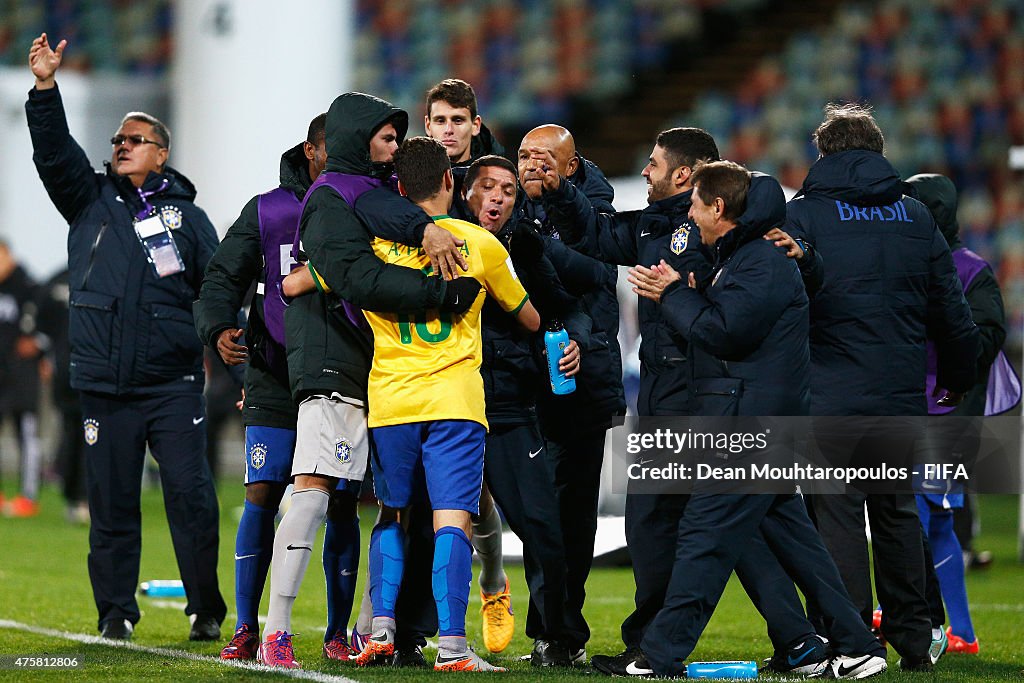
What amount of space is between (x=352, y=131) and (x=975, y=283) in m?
2.55

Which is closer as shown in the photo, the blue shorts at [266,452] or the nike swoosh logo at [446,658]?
the nike swoosh logo at [446,658]

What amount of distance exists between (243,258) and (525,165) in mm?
1008

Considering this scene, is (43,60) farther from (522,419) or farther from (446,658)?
(446,658)

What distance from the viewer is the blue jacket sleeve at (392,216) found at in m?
4.71

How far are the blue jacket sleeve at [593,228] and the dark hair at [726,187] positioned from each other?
1.73 feet

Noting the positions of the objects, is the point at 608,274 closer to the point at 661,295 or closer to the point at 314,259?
the point at 661,295

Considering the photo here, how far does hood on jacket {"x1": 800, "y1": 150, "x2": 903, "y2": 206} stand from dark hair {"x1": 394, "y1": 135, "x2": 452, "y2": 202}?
1.34 m

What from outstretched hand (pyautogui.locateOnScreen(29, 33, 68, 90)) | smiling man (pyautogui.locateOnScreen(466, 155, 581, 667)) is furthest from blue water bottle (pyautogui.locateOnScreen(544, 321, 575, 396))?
outstretched hand (pyautogui.locateOnScreen(29, 33, 68, 90))

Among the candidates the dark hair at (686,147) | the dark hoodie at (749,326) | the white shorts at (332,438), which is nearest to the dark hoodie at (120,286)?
the white shorts at (332,438)

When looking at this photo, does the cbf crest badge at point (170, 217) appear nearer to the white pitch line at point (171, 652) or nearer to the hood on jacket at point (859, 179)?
the white pitch line at point (171, 652)

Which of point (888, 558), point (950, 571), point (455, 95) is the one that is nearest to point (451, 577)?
point (888, 558)

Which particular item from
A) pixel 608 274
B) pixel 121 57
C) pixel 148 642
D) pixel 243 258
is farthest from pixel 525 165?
pixel 121 57

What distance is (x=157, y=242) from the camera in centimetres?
598

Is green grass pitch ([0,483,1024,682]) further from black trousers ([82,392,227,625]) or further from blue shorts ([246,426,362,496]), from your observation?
blue shorts ([246,426,362,496])
